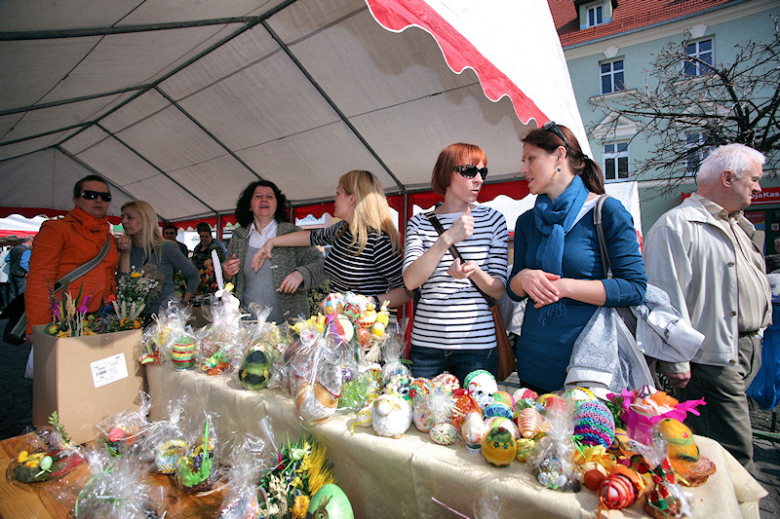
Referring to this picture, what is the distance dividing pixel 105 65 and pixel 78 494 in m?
3.11

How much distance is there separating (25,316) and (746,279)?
4.26 metres

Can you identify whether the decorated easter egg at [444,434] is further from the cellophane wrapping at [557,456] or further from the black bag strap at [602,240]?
the black bag strap at [602,240]

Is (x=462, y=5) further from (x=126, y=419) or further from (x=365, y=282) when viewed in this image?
(x=126, y=419)

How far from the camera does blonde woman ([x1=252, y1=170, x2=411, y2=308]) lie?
1981mm

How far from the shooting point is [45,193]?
5746mm

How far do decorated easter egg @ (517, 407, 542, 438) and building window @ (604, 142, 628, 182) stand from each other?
53.1ft

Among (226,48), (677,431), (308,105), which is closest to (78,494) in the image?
(677,431)

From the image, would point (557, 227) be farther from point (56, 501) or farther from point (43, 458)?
point (43, 458)

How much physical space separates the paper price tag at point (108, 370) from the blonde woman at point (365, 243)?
1139mm

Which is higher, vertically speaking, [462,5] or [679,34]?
[679,34]

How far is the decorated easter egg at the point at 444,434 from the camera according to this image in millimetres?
1033

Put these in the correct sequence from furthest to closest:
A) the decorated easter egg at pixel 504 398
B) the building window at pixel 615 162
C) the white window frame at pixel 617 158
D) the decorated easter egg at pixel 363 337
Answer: the building window at pixel 615 162 → the white window frame at pixel 617 158 → the decorated easter egg at pixel 363 337 → the decorated easter egg at pixel 504 398

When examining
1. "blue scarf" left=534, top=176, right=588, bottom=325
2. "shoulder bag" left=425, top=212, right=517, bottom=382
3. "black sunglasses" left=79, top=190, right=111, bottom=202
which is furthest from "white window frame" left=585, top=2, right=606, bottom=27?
"black sunglasses" left=79, top=190, right=111, bottom=202

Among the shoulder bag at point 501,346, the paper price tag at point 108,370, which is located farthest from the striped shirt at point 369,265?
the paper price tag at point 108,370
